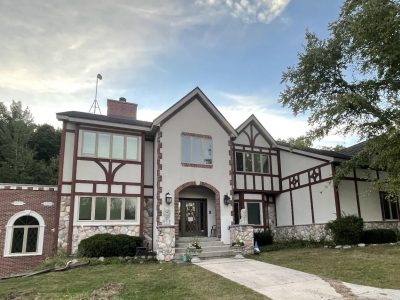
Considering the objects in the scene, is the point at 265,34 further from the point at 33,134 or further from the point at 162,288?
the point at 33,134

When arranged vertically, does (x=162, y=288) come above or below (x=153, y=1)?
below

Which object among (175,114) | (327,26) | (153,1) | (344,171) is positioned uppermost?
(327,26)

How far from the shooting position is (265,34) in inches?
609

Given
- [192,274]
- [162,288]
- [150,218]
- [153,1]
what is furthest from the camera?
[150,218]

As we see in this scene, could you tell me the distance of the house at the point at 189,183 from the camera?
614 inches

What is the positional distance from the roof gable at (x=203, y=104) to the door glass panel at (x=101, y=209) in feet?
15.4

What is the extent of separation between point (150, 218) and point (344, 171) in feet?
33.1

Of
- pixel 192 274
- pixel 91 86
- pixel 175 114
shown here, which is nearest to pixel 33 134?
pixel 91 86

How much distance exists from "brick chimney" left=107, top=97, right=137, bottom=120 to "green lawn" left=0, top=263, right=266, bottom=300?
11038 mm

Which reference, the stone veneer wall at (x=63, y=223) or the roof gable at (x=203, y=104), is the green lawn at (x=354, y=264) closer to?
the roof gable at (x=203, y=104)

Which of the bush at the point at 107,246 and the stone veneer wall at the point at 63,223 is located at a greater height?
the stone veneer wall at the point at 63,223

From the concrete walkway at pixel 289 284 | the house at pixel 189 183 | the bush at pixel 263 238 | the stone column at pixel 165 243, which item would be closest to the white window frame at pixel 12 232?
the house at pixel 189 183

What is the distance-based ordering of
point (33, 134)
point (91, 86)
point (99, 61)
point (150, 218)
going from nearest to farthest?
point (99, 61) → point (150, 218) → point (91, 86) → point (33, 134)

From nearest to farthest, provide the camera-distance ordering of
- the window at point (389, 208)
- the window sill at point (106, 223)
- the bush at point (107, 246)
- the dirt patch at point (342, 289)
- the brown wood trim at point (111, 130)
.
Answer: the dirt patch at point (342, 289) < the bush at point (107, 246) < the window sill at point (106, 223) < the brown wood trim at point (111, 130) < the window at point (389, 208)
